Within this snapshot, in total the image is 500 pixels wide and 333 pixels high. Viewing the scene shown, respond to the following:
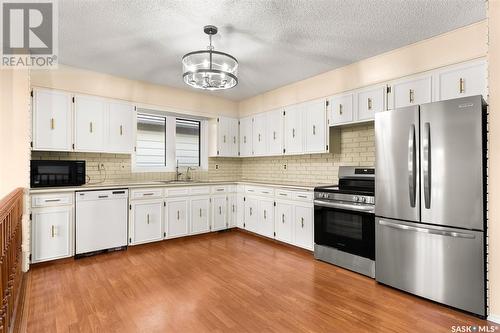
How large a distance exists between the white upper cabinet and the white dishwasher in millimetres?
2131

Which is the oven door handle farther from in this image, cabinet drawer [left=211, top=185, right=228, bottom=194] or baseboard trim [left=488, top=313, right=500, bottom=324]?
cabinet drawer [left=211, top=185, right=228, bottom=194]

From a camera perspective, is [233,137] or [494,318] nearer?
[494,318]

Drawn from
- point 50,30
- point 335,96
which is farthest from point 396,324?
point 50,30

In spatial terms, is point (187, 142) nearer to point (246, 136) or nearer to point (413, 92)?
point (246, 136)

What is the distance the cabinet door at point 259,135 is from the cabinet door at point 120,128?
233 centimetres

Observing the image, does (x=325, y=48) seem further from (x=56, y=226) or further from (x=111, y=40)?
(x=56, y=226)

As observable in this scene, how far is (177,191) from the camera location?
4695 mm

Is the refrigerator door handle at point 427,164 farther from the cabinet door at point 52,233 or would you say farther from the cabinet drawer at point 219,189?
the cabinet door at point 52,233

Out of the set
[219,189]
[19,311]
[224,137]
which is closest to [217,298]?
[19,311]

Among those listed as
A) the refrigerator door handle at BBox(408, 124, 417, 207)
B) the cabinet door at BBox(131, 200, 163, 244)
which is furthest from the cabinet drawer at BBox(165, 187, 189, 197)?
the refrigerator door handle at BBox(408, 124, 417, 207)

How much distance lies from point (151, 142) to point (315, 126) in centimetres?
307

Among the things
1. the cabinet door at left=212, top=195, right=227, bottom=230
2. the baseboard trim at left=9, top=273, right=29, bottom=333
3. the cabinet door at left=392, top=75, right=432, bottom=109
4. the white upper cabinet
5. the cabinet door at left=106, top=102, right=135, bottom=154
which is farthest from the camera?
the white upper cabinet

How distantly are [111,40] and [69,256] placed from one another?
287 cm

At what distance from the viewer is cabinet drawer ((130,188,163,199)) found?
425 centimetres
